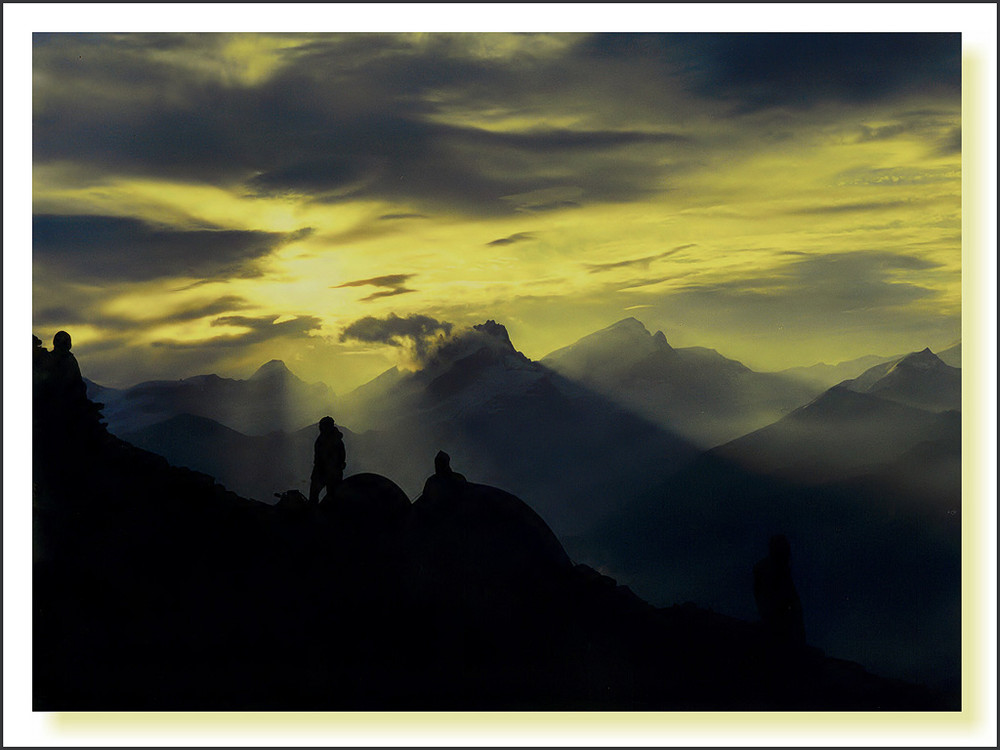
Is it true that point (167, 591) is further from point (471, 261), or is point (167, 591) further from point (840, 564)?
point (840, 564)

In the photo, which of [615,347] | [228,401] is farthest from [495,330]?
[228,401]

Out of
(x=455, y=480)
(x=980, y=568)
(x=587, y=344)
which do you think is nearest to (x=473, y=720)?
(x=455, y=480)

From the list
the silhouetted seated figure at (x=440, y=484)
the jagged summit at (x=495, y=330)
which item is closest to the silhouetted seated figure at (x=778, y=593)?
the silhouetted seated figure at (x=440, y=484)

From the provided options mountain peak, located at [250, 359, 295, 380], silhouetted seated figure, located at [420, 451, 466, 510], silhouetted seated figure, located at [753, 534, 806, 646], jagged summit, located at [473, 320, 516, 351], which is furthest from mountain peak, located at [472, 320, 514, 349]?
silhouetted seated figure, located at [753, 534, 806, 646]

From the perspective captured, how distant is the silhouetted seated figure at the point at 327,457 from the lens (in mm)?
5023

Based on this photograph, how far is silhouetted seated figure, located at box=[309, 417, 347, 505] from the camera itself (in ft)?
16.5

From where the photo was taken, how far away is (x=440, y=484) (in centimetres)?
499

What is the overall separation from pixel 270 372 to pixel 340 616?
164 cm

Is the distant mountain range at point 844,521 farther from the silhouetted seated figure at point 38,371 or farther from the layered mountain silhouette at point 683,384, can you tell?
the silhouetted seated figure at point 38,371

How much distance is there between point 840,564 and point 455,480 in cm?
251

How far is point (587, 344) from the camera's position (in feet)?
16.6

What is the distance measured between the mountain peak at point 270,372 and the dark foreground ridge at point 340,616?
78cm

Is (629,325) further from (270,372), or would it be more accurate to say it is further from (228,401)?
(228,401)

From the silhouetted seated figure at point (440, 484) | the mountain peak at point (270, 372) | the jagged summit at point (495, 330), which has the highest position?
the jagged summit at point (495, 330)
